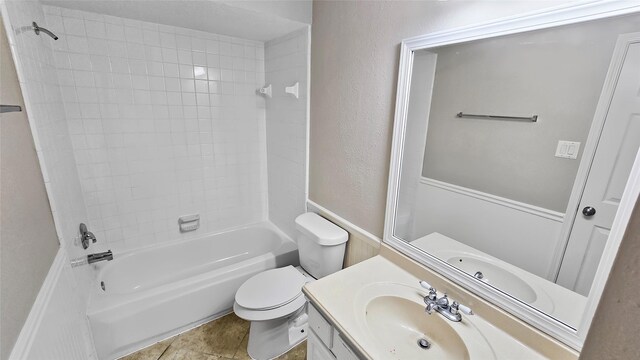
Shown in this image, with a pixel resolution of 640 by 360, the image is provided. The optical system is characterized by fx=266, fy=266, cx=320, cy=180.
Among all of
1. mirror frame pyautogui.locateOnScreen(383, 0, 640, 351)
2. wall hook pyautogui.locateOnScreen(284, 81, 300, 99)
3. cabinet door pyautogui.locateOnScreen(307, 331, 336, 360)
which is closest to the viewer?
mirror frame pyautogui.locateOnScreen(383, 0, 640, 351)

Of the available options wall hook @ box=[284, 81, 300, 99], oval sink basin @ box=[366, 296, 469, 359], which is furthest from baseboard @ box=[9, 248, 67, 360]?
wall hook @ box=[284, 81, 300, 99]

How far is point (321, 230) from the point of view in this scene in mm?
1695

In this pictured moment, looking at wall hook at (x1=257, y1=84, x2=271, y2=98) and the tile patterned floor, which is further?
wall hook at (x1=257, y1=84, x2=271, y2=98)

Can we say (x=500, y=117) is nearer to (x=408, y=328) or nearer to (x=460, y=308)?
(x=460, y=308)

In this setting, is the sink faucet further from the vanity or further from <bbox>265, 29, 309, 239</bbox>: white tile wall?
<bbox>265, 29, 309, 239</bbox>: white tile wall

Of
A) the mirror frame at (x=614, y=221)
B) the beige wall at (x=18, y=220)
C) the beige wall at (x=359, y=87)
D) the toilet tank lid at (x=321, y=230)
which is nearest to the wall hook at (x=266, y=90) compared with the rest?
the beige wall at (x=359, y=87)

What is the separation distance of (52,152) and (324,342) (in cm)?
157

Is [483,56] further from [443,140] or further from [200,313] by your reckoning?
[200,313]

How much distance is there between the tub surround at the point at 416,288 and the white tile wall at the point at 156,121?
1.67 m

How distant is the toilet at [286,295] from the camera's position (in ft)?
5.05

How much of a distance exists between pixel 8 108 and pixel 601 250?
Result: 1.83m

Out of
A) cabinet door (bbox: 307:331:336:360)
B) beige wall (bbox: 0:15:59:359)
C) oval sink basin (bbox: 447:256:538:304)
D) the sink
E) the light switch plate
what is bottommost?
cabinet door (bbox: 307:331:336:360)

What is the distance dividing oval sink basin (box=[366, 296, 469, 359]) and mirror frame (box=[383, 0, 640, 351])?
0.19 metres

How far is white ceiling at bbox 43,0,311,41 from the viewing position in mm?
1552
